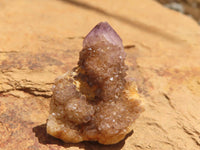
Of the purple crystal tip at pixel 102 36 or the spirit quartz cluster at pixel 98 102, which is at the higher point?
the purple crystal tip at pixel 102 36

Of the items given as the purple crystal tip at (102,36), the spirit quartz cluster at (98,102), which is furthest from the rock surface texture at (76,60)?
the purple crystal tip at (102,36)

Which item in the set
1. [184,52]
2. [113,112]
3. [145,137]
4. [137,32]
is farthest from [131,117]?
[137,32]

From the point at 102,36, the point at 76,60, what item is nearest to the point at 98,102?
the point at 102,36

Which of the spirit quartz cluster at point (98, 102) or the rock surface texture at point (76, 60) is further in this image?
the rock surface texture at point (76, 60)

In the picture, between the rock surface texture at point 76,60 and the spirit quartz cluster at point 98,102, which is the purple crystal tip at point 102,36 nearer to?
the spirit quartz cluster at point 98,102

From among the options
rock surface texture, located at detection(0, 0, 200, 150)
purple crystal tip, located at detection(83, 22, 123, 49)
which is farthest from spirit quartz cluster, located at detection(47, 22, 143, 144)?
rock surface texture, located at detection(0, 0, 200, 150)

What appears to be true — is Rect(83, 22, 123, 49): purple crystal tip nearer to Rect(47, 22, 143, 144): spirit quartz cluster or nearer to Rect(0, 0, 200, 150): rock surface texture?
Result: Rect(47, 22, 143, 144): spirit quartz cluster

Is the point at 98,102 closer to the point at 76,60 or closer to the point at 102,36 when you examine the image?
the point at 102,36
